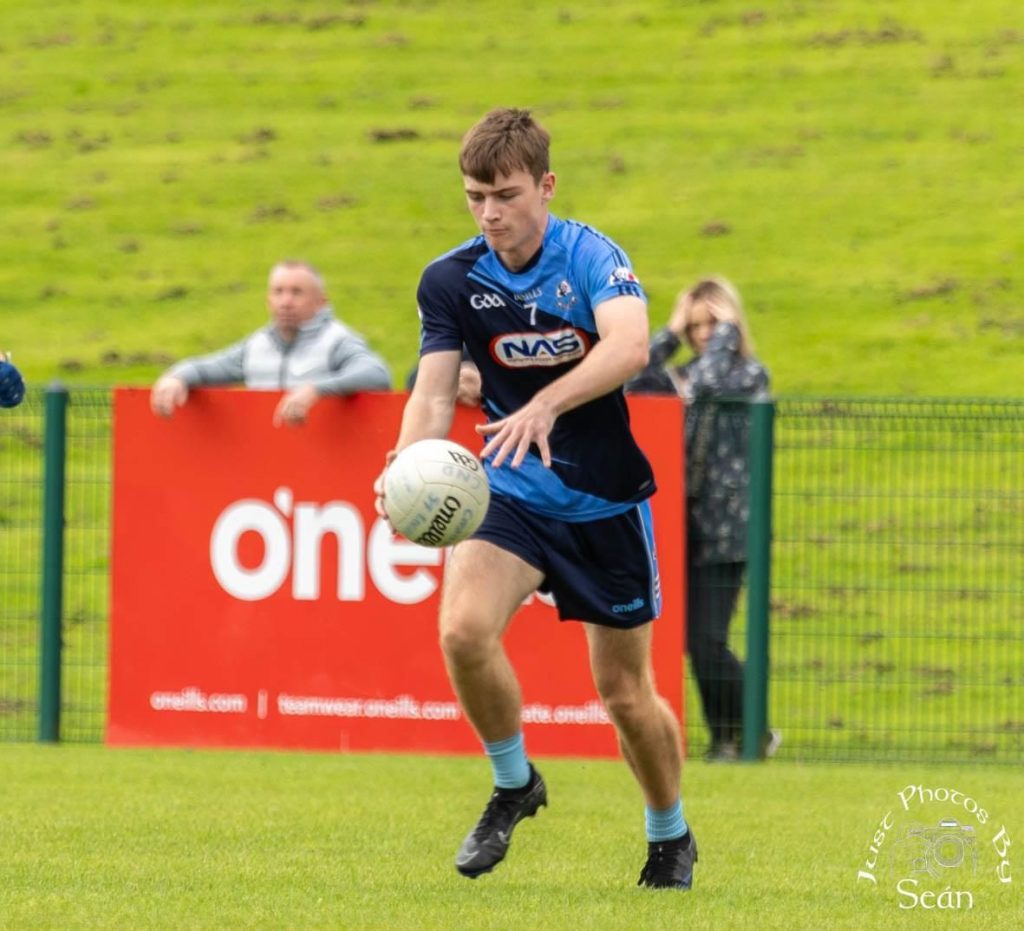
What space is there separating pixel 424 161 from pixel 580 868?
25.2 meters

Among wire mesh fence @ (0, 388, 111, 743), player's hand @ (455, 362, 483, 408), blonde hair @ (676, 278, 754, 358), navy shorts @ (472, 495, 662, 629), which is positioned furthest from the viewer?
wire mesh fence @ (0, 388, 111, 743)

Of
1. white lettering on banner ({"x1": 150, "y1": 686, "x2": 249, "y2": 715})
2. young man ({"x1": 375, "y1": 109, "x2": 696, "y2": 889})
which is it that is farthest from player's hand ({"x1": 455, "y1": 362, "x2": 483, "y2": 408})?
young man ({"x1": 375, "y1": 109, "x2": 696, "y2": 889})

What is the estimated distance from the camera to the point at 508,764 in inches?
280

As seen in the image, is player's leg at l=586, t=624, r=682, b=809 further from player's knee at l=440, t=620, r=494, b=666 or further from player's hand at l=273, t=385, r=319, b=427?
player's hand at l=273, t=385, r=319, b=427

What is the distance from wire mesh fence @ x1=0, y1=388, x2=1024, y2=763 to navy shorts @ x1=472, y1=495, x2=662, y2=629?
421 cm

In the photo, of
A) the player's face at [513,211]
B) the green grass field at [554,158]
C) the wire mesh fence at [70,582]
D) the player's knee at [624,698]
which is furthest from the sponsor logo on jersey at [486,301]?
the green grass field at [554,158]

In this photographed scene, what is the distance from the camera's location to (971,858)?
7684 mm

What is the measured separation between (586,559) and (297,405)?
4.19 m

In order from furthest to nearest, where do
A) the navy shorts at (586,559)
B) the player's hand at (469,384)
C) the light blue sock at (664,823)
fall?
the player's hand at (469,384) < the light blue sock at (664,823) < the navy shorts at (586,559)

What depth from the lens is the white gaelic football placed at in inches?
259

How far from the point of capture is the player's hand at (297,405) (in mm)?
10891

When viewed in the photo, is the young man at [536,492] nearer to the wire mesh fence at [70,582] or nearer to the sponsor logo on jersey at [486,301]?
the sponsor logo on jersey at [486,301]

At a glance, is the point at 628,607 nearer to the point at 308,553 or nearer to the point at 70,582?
the point at 308,553

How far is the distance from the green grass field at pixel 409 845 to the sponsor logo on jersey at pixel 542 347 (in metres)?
1.70
